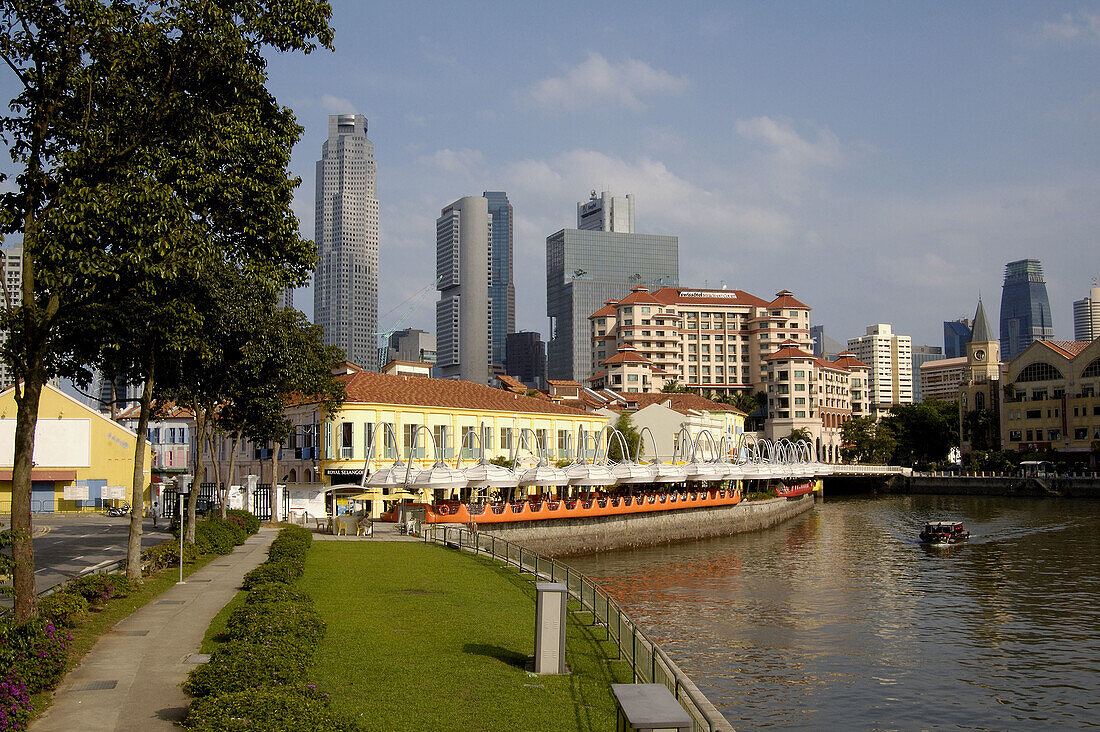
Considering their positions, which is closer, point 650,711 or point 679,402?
point 650,711

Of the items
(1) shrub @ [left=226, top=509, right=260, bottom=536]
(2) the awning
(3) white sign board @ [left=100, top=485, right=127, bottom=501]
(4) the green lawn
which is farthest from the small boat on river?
(2) the awning

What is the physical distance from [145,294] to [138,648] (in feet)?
23.4

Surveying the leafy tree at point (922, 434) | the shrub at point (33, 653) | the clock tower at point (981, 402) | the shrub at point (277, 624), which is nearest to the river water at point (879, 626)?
the shrub at point (277, 624)

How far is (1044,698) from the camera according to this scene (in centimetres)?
2494

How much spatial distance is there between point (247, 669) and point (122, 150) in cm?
1089

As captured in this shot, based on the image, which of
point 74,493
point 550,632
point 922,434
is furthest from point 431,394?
point 922,434

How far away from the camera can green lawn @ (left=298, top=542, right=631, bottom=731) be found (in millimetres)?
15039

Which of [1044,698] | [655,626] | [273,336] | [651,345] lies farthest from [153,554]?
[651,345]

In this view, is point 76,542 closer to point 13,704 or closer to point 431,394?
point 13,704

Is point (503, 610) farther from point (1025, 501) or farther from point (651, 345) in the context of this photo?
point (651, 345)

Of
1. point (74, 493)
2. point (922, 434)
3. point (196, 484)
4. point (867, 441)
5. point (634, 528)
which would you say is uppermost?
point (922, 434)

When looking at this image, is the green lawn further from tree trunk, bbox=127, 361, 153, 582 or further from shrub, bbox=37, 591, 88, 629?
shrub, bbox=37, 591, 88, 629

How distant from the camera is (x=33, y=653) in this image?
14922 mm

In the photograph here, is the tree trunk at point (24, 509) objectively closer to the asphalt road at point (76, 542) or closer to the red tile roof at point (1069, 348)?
the asphalt road at point (76, 542)
